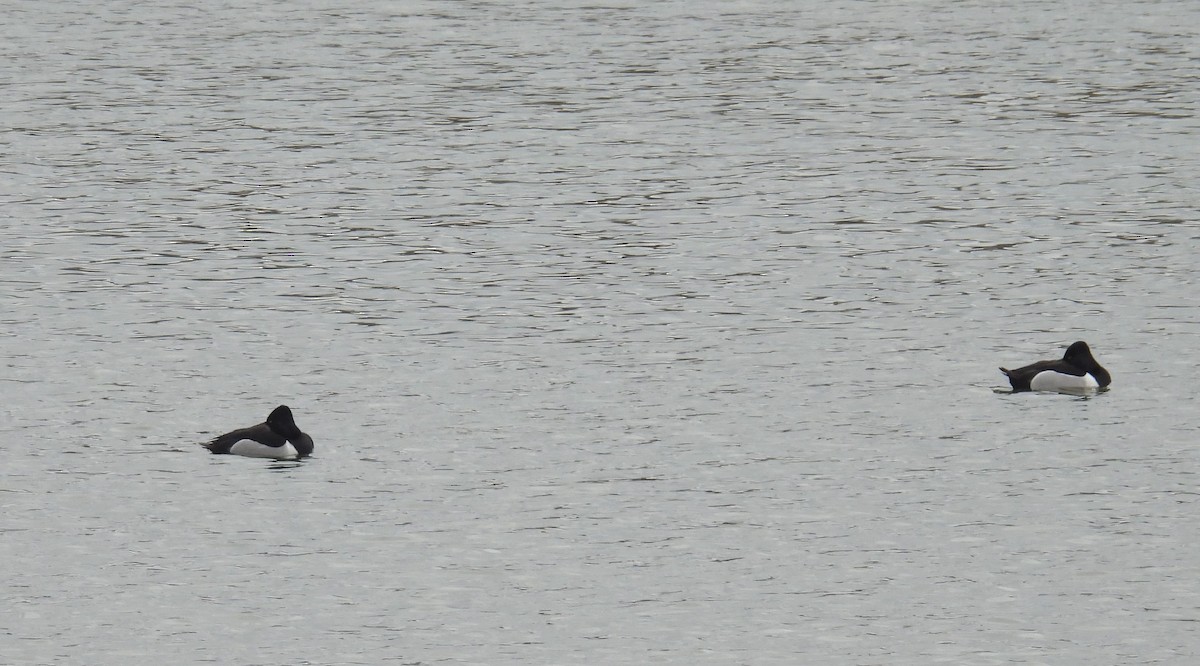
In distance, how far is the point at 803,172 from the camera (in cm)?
3706

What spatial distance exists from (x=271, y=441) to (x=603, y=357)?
5364mm

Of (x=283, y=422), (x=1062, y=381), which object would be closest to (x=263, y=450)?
(x=283, y=422)

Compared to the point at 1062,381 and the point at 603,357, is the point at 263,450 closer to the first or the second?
the point at 603,357

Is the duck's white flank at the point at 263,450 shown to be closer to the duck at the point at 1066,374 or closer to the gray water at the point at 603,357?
the gray water at the point at 603,357

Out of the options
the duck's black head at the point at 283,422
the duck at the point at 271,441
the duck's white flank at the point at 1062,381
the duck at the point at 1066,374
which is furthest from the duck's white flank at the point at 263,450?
the duck's white flank at the point at 1062,381

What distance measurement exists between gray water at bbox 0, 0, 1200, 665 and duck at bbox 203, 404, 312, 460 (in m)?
0.19

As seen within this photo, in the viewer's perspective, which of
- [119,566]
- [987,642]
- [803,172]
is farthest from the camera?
[803,172]

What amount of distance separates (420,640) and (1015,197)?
69.8 ft

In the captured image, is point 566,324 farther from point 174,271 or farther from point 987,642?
point 987,642

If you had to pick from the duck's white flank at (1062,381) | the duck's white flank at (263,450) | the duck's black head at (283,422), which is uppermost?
the duck's black head at (283,422)

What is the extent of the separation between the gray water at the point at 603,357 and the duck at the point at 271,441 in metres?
0.19

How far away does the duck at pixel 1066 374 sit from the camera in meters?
22.5

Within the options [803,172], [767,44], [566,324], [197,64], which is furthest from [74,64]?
[566,324]

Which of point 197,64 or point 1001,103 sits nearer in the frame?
point 1001,103
